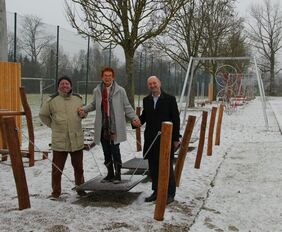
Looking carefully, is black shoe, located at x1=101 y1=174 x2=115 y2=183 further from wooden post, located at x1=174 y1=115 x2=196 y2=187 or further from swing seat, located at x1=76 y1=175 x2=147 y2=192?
wooden post, located at x1=174 y1=115 x2=196 y2=187

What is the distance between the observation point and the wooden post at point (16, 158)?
5074 millimetres

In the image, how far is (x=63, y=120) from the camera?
5.67 m

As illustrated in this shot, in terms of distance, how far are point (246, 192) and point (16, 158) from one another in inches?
128

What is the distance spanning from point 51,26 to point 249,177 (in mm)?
12324

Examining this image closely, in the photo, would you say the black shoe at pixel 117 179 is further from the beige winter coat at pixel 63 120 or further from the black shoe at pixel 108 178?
the beige winter coat at pixel 63 120

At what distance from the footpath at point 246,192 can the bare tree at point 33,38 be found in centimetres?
863

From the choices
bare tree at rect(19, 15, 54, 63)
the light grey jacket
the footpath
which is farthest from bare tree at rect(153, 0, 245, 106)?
the light grey jacket

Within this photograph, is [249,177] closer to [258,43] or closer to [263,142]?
[263,142]

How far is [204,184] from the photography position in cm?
694

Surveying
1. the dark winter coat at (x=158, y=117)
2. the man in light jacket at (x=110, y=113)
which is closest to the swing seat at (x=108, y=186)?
the man in light jacket at (x=110, y=113)

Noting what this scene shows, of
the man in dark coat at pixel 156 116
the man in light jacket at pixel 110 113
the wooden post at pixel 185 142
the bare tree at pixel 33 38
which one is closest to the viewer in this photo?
the man in dark coat at pixel 156 116

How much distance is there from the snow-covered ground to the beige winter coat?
28.7 inches

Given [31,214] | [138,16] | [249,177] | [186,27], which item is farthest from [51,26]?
[31,214]

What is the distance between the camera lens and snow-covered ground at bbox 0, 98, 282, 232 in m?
4.91
